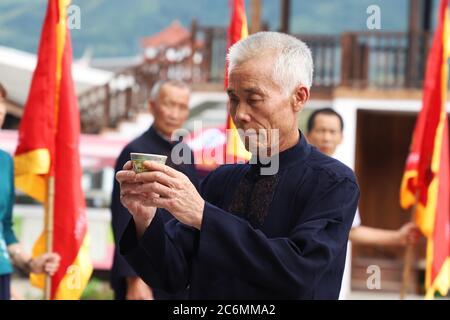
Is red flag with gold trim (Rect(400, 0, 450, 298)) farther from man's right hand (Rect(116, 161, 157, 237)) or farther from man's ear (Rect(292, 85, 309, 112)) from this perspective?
man's right hand (Rect(116, 161, 157, 237))

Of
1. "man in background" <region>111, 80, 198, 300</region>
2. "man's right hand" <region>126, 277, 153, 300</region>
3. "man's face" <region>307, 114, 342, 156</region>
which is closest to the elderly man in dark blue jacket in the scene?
"man's face" <region>307, 114, 342, 156</region>

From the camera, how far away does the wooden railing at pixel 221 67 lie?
1372 cm

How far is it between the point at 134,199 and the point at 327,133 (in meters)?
2.84

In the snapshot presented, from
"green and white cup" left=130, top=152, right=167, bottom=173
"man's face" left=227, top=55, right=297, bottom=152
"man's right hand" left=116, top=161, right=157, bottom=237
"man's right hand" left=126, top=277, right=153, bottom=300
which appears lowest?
"man's right hand" left=126, top=277, right=153, bottom=300

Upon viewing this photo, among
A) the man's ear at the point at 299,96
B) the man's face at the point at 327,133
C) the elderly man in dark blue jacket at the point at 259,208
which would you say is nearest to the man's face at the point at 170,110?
the man's face at the point at 327,133

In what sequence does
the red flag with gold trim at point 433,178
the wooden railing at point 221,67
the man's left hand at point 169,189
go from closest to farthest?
the man's left hand at point 169,189 → the red flag with gold trim at point 433,178 → the wooden railing at point 221,67

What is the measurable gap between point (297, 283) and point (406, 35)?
11.8m

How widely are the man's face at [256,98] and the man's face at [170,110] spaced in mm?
3002

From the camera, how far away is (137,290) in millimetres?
5285

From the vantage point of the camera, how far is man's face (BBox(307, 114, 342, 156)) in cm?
508

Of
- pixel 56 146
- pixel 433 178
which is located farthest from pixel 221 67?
pixel 56 146

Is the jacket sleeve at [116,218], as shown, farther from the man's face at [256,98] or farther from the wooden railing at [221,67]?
the wooden railing at [221,67]
